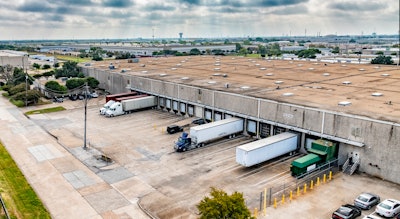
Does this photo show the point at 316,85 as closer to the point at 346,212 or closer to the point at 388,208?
the point at 388,208

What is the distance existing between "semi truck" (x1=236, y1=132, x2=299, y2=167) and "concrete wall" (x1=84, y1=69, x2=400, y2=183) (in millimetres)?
2116

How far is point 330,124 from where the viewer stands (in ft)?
126

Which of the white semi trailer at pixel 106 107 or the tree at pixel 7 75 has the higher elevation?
the tree at pixel 7 75

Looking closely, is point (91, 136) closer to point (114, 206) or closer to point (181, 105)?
point (181, 105)

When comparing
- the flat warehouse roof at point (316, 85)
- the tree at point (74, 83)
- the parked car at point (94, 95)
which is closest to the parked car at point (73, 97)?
the tree at point (74, 83)

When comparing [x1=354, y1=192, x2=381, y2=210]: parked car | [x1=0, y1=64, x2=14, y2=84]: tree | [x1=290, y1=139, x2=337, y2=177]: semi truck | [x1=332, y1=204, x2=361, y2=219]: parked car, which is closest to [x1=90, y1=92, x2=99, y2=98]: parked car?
[x1=0, y1=64, x2=14, y2=84]: tree

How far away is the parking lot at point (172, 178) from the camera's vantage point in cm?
2910

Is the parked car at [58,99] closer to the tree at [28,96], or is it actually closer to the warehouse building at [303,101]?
the tree at [28,96]

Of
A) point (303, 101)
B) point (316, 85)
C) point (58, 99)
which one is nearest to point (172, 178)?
point (303, 101)

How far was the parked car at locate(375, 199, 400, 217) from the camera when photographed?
26.5 metres

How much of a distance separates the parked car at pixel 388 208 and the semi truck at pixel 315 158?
8.16 metres

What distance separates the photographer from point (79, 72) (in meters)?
93.9

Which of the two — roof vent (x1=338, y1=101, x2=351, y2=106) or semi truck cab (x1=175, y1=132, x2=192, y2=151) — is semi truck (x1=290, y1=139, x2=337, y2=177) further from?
semi truck cab (x1=175, y1=132, x2=192, y2=151)

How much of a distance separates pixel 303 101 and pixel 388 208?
67.3 feet
